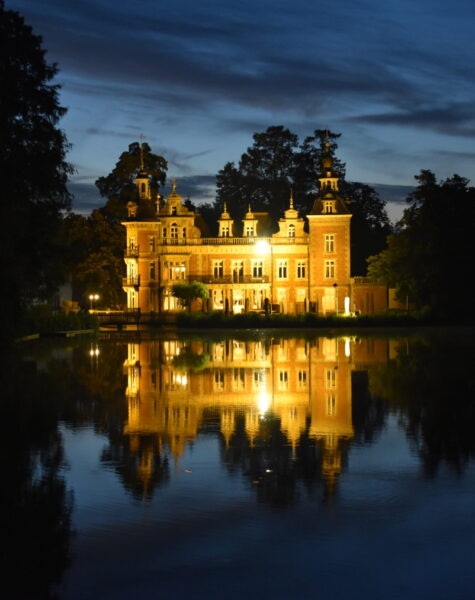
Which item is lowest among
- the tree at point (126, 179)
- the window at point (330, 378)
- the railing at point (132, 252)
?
the window at point (330, 378)

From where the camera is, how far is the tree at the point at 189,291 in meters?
63.5

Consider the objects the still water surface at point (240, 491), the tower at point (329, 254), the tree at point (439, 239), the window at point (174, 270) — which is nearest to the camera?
the still water surface at point (240, 491)

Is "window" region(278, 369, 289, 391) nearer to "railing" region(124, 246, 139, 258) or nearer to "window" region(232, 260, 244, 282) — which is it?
"window" region(232, 260, 244, 282)

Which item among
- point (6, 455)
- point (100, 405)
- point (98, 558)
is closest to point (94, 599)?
point (98, 558)

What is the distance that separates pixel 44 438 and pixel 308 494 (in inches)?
171

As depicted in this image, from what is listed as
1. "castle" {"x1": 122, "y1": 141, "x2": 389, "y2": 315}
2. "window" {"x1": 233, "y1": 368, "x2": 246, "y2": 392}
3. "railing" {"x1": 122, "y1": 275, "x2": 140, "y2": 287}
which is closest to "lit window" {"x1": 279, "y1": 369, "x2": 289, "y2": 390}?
"window" {"x1": 233, "y1": 368, "x2": 246, "y2": 392}

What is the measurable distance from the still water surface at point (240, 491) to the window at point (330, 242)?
51.2m

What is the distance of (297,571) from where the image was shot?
5.62 meters

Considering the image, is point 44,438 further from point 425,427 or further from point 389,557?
point 389,557

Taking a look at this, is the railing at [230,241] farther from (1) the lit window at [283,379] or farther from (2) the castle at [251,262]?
(1) the lit window at [283,379]

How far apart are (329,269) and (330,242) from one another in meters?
2.10

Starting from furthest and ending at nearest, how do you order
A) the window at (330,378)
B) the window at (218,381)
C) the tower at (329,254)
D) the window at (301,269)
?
the window at (301,269) < the tower at (329,254) < the window at (330,378) < the window at (218,381)

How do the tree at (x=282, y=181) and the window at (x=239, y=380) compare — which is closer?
the window at (x=239, y=380)

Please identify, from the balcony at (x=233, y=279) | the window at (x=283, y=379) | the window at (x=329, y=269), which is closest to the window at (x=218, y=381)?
the window at (x=283, y=379)
